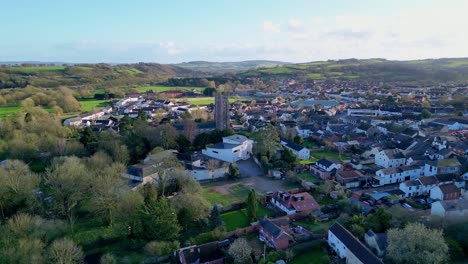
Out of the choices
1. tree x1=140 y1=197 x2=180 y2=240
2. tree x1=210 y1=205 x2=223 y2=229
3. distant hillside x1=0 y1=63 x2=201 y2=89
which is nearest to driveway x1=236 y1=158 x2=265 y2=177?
tree x1=210 y1=205 x2=223 y2=229

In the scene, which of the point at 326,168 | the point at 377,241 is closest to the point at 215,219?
the point at 377,241

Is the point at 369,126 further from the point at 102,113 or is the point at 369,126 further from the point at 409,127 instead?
the point at 102,113

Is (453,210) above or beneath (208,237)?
above

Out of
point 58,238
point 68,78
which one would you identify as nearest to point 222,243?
point 58,238

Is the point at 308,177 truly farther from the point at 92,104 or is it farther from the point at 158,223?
the point at 92,104

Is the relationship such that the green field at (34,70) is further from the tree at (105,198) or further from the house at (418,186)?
the house at (418,186)

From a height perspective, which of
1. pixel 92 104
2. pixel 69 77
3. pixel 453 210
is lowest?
pixel 453 210
